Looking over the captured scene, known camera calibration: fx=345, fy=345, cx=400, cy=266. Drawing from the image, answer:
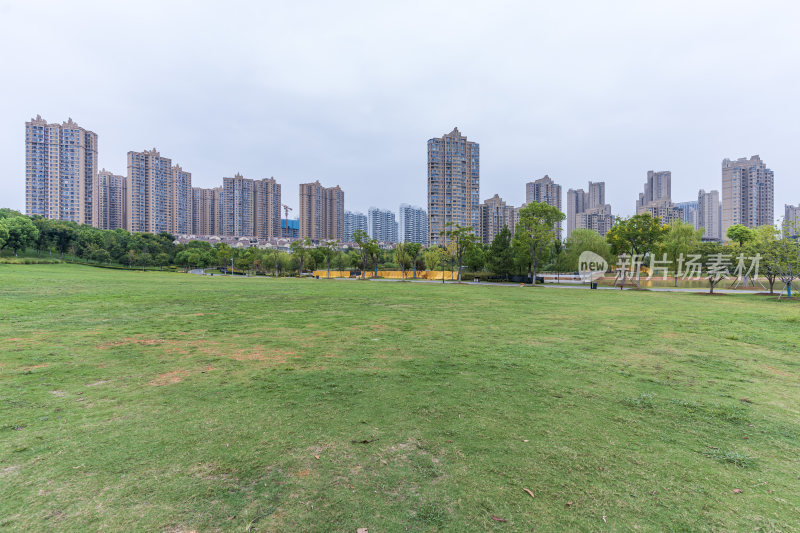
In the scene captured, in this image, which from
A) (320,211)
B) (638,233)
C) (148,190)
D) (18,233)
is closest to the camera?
(638,233)

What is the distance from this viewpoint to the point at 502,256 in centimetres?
4972

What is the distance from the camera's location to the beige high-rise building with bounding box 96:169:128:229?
444ft

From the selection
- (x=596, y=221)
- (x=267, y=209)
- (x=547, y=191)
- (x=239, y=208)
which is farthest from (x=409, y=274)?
(x=239, y=208)

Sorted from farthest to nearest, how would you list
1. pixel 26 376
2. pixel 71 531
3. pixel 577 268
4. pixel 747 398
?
pixel 577 268 < pixel 26 376 < pixel 747 398 < pixel 71 531

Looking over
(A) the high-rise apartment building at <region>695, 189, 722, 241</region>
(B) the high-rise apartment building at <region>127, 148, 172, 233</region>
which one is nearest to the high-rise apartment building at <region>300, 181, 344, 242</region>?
(B) the high-rise apartment building at <region>127, 148, 172, 233</region>

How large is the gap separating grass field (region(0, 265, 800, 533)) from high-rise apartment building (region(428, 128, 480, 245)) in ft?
329

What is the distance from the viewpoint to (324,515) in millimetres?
2662

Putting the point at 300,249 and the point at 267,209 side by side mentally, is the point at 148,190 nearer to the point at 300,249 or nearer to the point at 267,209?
the point at 267,209

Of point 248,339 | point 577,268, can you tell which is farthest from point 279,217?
point 248,339

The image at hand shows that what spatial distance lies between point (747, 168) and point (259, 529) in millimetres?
159713

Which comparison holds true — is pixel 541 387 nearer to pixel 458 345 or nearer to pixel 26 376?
pixel 458 345

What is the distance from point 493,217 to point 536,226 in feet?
269

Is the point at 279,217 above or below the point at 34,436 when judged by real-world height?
above

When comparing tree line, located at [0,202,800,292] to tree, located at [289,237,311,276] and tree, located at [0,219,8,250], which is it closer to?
tree, located at [0,219,8,250]
